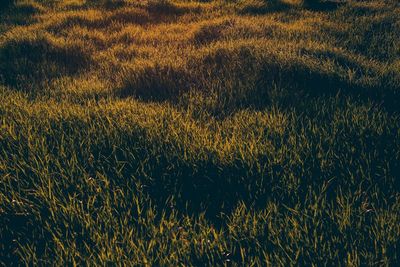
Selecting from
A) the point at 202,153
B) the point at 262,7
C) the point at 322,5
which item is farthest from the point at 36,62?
the point at 322,5

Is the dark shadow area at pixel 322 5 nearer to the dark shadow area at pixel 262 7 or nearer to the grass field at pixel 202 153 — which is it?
the dark shadow area at pixel 262 7

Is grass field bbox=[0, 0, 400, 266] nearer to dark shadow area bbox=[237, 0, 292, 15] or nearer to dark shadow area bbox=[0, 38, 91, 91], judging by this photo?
dark shadow area bbox=[0, 38, 91, 91]

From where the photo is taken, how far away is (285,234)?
1592 millimetres

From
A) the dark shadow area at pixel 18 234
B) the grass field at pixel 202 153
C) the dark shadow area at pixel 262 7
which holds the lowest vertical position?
the dark shadow area at pixel 18 234

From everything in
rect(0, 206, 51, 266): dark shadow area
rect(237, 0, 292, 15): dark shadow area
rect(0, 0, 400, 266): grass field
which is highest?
rect(237, 0, 292, 15): dark shadow area

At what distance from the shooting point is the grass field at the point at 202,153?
5.16ft

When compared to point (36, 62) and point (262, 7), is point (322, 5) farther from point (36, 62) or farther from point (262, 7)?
point (36, 62)

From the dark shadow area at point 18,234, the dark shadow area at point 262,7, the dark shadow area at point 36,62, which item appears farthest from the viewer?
the dark shadow area at point 262,7

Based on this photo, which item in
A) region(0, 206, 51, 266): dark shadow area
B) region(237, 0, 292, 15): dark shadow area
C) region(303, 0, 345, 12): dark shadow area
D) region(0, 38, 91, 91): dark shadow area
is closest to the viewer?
region(0, 206, 51, 266): dark shadow area

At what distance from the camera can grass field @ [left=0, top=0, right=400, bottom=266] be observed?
157 centimetres

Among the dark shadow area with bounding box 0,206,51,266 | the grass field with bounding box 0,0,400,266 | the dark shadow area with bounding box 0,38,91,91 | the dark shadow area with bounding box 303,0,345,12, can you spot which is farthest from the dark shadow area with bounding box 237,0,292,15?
the dark shadow area with bounding box 0,206,51,266

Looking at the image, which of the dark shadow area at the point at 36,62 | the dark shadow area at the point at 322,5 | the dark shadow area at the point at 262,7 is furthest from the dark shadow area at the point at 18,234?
the dark shadow area at the point at 322,5

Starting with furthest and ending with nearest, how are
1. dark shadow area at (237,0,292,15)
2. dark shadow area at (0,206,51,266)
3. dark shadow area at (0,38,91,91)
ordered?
dark shadow area at (237,0,292,15)
dark shadow area at (0,38,91,91)
dark shadow area at (0,206,51,266)

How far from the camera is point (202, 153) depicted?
213 cm
